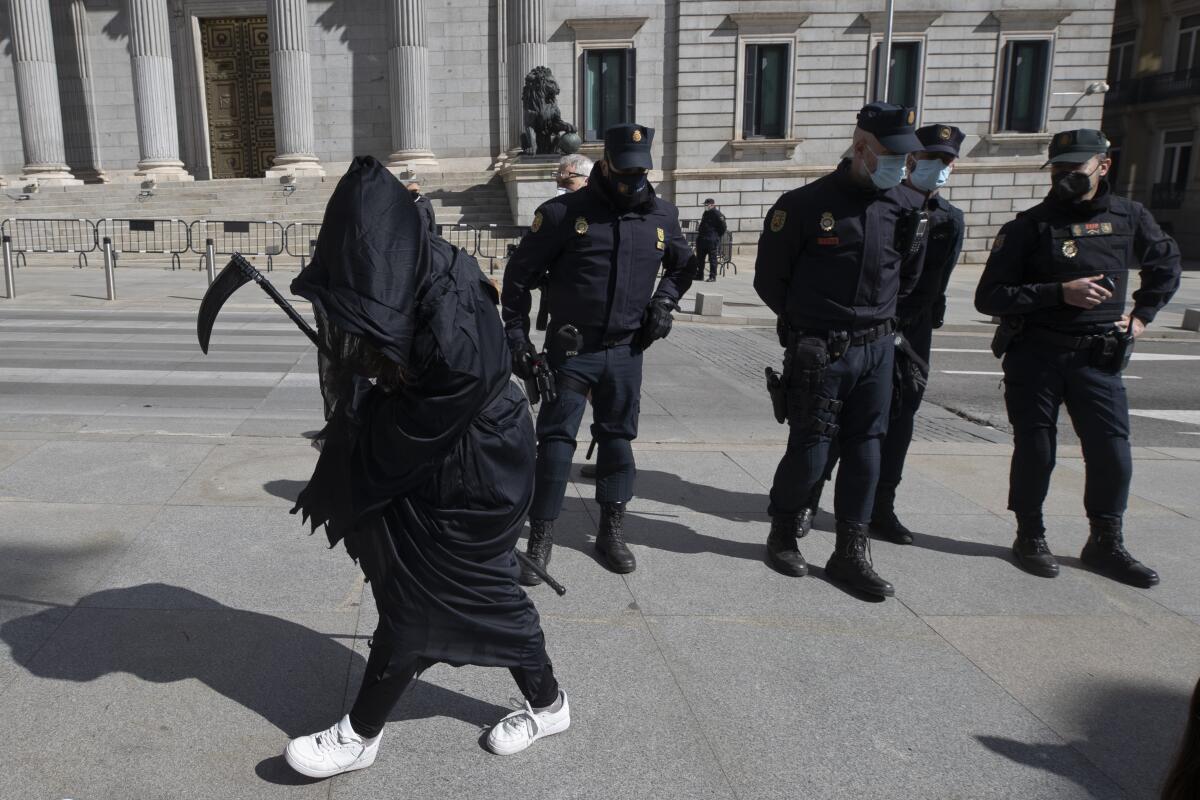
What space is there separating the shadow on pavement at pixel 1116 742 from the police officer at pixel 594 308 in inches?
74.5

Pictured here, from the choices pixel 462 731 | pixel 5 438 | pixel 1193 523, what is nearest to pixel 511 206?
pixel 5 438

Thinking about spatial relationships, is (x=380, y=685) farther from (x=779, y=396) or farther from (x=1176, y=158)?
(x=1176, y=158)

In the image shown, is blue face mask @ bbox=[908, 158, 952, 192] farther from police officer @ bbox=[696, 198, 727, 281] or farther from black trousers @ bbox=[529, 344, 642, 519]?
police officer @ bbox=[696, 198, 727, 281]

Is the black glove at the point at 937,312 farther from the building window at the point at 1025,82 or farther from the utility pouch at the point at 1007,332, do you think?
the building window at the point at 1025,82

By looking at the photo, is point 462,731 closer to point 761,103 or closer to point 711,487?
point 711,487

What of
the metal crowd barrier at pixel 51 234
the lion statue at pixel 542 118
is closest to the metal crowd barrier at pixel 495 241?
the lion statue at pixel 542 118

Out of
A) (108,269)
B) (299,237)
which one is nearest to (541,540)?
(108,269)

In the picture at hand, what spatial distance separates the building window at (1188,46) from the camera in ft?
117

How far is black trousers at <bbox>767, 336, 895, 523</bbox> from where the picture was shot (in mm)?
4023

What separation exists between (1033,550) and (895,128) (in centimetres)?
218

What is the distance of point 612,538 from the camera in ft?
14.2

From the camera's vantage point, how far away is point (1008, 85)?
1110 inches

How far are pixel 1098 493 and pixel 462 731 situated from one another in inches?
130

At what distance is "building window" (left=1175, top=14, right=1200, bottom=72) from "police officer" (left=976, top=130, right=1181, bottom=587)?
38951 millimetres
